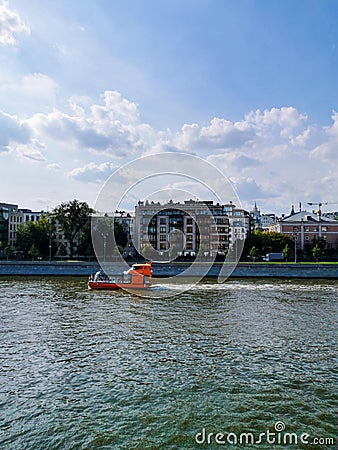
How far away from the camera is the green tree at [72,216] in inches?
3282

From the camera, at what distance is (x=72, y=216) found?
83.8 metres

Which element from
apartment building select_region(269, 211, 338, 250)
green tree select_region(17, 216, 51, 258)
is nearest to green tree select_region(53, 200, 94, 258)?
green tree select_region(17, 216, 51, 258)

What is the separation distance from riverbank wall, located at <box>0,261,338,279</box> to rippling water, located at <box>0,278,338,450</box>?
3232 cm

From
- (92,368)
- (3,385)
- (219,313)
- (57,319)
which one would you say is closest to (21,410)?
(3,385)

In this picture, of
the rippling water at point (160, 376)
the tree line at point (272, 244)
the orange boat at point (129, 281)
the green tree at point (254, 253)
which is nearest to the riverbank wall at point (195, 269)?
the green tree at point (254, 253)

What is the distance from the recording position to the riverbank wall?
198ft

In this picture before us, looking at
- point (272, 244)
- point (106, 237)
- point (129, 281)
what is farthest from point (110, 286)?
point (272, 244)

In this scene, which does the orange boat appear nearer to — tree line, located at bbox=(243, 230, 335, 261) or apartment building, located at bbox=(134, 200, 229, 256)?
tree line, located at bbox=(243, 230, 335, 261)

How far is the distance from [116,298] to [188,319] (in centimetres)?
1313

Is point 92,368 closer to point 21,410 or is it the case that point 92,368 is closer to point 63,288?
point 21,410

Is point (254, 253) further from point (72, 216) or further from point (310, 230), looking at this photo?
point (72, 216)

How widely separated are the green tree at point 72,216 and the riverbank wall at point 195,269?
20.3 metres

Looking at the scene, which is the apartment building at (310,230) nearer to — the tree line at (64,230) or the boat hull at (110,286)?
the tree line at (64,230)

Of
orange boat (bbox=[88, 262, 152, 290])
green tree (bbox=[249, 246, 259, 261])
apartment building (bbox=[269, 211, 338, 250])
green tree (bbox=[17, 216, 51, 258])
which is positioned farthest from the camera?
apartment building (bbox=[269, 211, 338, 250])
